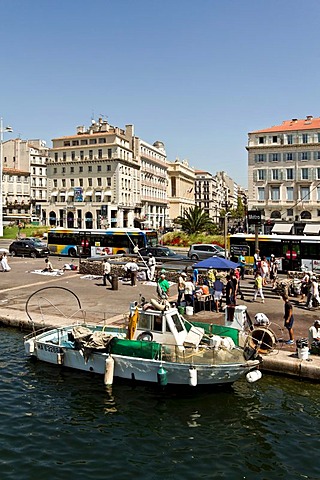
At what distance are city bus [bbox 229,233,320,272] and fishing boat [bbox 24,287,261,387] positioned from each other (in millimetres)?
17641

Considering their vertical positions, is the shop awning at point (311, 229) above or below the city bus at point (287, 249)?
above

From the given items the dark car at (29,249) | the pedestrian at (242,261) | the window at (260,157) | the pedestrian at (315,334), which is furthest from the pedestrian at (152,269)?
the window at (260,157)

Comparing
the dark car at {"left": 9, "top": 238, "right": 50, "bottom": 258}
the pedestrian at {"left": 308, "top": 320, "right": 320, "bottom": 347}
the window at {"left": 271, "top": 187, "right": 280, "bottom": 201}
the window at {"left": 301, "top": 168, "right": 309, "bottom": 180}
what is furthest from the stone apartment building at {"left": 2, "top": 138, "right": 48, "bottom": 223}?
the pedestrian at {"left": 308, "top": 320, "right": 320, "bottom": 347}

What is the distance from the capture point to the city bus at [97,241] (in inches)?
1617

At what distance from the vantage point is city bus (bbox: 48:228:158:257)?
41.1m

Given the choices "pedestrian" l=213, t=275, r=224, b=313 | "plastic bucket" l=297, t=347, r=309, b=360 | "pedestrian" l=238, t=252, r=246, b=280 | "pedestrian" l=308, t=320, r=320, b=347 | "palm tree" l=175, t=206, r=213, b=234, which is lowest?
"plastic bucket" l=297, t=347, r=309, b=360

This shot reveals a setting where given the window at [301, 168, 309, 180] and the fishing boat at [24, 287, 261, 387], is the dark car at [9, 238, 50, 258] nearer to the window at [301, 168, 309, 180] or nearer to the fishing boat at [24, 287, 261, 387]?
the fishing boat at [24, 287, 261, 387]

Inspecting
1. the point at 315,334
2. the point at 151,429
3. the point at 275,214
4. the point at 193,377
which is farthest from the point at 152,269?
the point at 275,214

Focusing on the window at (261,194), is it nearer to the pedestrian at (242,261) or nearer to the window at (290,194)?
the window at (290,194)

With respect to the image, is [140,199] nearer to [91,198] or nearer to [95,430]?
[91,198]

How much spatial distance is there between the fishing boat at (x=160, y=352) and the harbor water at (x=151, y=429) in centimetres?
44

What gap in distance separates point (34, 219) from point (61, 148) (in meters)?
23.5

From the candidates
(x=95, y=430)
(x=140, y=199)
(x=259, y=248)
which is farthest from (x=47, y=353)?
(x=140, y=199)

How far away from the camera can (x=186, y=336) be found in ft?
44.2
